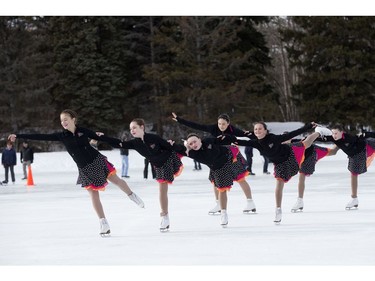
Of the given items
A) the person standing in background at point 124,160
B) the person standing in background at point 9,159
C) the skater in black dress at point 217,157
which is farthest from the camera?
the person standing in background at point 124,160

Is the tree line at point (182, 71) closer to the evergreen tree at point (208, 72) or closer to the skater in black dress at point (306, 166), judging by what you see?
the evergreen tree at point (208, 72)

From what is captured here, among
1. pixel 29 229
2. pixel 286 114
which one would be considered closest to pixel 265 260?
pixel 29 229

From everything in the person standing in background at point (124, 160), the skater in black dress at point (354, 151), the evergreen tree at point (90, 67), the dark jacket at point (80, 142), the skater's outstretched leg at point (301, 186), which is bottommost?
the person standing in background at point (124, 160)

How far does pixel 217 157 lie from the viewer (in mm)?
9453

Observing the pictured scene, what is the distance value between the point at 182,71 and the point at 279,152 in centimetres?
2763

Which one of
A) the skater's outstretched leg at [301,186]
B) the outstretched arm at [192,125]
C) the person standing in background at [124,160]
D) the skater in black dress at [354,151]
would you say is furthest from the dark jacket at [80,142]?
the person standing in background at [124,160]

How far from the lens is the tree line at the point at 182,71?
37125 millimetres

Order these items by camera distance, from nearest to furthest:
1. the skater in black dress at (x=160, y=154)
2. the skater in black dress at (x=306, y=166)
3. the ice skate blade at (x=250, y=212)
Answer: the skater in black dress at (x=160, y=154), the ice skate blade at (x=250, y=212), the skater in black dress at (x=306, y=166)

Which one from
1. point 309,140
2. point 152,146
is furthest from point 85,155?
point 309,140

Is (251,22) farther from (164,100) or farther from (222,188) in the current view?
(222,188)

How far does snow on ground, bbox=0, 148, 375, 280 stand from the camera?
7086 millimetres

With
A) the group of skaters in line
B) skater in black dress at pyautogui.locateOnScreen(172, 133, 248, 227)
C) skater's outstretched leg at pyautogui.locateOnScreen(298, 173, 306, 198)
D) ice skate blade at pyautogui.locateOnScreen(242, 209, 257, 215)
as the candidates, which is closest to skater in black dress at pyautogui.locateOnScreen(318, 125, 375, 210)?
the group of skaters in line

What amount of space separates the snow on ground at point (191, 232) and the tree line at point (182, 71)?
2128cm

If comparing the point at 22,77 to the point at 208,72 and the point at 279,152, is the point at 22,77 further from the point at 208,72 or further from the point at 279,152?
the point at 279,152
